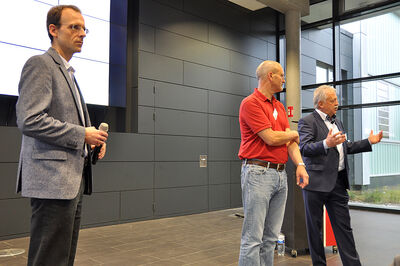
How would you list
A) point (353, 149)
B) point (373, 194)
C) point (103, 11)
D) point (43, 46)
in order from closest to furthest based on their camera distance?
1. point (353, 149)
2. point (43, 46)
3. point (103, 11)
4. point (373, 194)

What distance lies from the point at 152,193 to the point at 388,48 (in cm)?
561

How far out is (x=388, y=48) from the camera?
7254 millimetres

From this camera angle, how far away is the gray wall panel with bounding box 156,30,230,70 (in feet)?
20.5

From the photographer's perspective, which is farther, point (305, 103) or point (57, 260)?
point (305, 103)

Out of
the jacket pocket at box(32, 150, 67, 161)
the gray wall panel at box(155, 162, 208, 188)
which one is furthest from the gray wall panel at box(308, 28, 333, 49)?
the jacket pocket at box(32, 150, 67, 161)

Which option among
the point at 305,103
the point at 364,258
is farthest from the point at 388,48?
the point at 364,258

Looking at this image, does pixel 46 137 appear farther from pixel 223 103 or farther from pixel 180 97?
pixel 223 103

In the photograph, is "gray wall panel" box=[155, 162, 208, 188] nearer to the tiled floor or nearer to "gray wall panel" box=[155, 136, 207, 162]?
"gray wall panel" box=[155, 136, 207, 162]

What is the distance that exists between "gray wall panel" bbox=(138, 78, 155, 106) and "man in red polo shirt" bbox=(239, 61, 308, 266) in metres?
3.77

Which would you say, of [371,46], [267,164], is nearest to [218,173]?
[371,46]

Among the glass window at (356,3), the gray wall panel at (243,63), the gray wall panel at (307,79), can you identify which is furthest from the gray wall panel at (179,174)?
the glass window at (356,3)

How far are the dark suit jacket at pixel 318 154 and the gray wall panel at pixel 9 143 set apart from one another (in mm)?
3636

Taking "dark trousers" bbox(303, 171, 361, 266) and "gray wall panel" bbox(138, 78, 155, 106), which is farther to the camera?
"gray wall panel" bbox(138, 78, 155, 106)

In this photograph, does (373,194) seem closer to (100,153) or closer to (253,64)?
(253,64)
